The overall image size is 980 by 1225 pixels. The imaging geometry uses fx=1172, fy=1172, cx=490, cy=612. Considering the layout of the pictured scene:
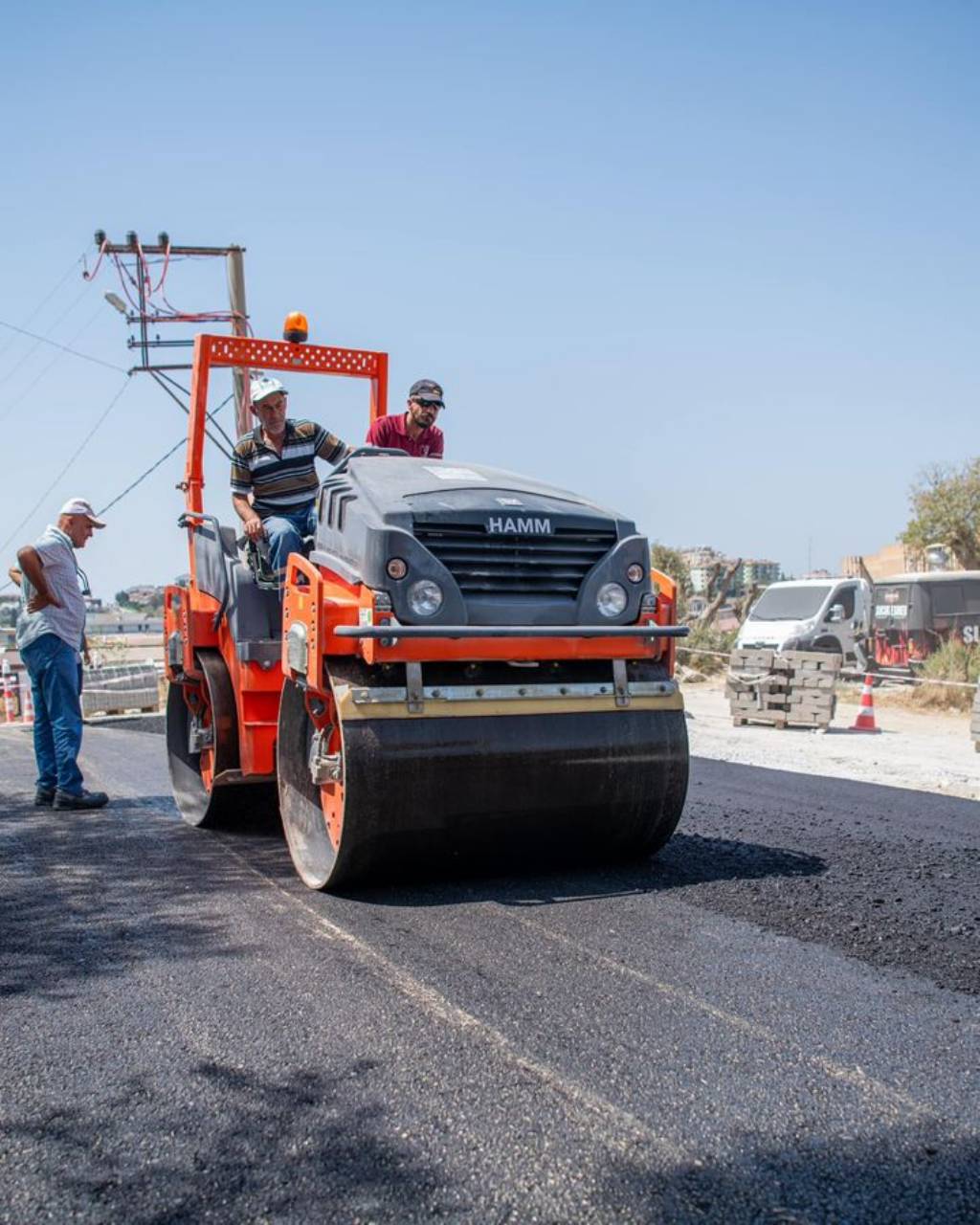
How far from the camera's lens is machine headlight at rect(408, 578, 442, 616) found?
4750 mm

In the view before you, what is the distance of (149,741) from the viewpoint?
Answer: 1263 centimetres

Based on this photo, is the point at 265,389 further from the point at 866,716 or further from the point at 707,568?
the point at 707,568

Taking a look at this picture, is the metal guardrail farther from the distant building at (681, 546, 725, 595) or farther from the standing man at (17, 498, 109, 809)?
the distant building at (681, 546, 725, 595)

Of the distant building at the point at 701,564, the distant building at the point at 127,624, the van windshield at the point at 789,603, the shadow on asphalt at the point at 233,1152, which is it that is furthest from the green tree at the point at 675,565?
the distant building at the point at 127,624

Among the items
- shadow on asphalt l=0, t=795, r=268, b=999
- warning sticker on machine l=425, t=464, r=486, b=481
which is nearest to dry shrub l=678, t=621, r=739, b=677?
shadow on asphalt l=0, t=795, r=268, b=999

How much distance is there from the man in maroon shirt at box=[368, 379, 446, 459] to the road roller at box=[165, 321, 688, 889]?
71 cm

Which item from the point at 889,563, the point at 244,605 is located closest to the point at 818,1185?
the point at 244,605

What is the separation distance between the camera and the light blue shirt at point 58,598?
750cm

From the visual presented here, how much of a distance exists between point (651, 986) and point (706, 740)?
9.49m

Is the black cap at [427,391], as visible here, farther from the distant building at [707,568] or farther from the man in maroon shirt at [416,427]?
the distant building at [707,568]

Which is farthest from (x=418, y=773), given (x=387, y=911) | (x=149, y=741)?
(x=149, y=741)

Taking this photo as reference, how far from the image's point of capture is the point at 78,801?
7348 mm

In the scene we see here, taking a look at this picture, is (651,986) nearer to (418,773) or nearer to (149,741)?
(418,773)

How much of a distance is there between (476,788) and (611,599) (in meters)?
1.06
